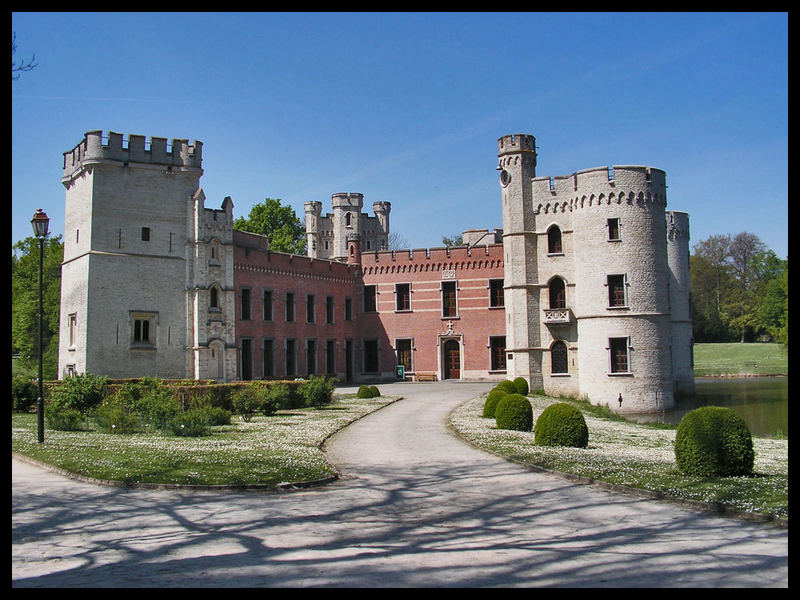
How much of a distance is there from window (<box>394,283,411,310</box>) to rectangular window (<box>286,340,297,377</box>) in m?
7.41

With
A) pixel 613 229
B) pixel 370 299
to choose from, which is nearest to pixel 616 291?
pixel 613 229

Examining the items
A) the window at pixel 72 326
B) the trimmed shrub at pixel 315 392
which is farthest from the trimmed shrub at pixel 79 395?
the window at pixel 72 326

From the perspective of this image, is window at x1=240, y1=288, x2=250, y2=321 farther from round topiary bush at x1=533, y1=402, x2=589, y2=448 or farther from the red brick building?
round topiary bush at x1=533, y1=402, x2=589, y2=448

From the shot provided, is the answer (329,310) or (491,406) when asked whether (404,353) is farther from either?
Answer: (491,406)

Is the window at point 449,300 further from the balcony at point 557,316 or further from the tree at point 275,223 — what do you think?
the tree at point 275,223

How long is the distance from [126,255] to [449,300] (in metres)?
19.4

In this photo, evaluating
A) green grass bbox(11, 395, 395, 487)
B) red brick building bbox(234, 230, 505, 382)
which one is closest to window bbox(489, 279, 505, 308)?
red brick building bbox(234, 230, 505, 382)

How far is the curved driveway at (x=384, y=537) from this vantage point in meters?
7.15

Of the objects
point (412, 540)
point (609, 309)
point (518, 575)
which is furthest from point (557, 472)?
point (609, 309)

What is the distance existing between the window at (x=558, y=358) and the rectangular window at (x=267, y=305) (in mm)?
15292

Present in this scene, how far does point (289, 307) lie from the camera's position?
42344mm

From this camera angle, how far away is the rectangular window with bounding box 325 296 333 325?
45147 millimetres

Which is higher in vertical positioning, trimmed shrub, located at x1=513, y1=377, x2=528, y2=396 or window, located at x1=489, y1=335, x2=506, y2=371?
window, located at x1=489, y1=335, x2=506, y2=371
